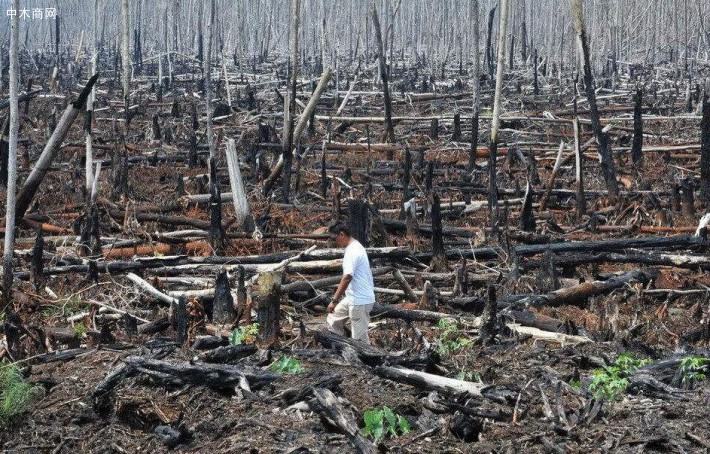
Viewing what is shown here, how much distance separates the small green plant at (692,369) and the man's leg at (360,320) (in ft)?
7.85

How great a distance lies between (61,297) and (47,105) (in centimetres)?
1826

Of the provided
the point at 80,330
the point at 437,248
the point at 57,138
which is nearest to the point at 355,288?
the point at 80,330

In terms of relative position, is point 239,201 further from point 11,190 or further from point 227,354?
point 227,354

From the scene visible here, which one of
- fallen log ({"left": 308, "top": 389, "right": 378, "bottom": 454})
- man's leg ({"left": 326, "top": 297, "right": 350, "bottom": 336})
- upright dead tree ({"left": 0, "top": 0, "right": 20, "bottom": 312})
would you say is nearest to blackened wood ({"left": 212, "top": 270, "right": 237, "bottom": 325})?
man's leg ({"left": 326, "top": 297, "right": 350, "bottom": 336})

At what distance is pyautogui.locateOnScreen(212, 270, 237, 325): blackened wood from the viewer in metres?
8.73

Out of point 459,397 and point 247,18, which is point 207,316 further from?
point 247,18

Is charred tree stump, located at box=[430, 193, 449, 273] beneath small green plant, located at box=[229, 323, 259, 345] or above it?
above

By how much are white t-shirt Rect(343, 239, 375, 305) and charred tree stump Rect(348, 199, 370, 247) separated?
2388 mm

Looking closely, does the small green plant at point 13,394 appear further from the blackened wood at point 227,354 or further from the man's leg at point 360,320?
the man's leg at point 360,320

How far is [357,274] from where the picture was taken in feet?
26.4

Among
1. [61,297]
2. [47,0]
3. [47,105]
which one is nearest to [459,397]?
[61,297]

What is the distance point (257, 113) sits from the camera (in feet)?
77.5

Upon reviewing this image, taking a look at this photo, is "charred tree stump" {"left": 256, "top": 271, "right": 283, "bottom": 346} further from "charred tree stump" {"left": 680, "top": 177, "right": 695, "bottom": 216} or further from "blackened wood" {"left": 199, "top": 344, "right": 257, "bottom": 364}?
"charred tree stump" {"left": 680, "top": 177, "right": 695, "bottom": 216}

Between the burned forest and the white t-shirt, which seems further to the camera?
the white t-shirt
